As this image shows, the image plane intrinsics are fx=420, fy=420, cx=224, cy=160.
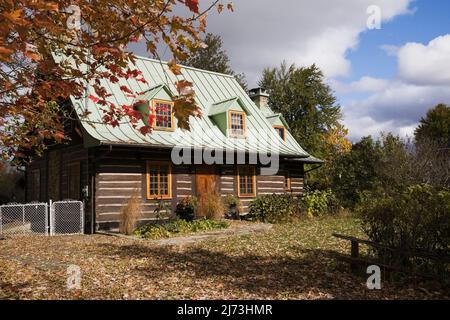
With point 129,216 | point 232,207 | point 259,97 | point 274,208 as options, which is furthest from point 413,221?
point 259,97

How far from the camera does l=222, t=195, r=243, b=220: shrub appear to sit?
61.6 ft

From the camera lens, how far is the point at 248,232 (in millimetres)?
14641

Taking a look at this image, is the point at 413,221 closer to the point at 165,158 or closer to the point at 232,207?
the point at 165,158

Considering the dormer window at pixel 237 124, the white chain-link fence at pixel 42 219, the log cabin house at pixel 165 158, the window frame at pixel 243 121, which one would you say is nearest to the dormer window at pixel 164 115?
the log cabin house at pixel 165 158

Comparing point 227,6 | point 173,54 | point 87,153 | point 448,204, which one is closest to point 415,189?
point 448,204

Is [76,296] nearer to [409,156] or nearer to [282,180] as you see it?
[282,180]

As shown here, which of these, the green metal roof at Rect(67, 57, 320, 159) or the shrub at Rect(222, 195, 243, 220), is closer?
the green metal roof at Rect(67, 57, 320, 159)

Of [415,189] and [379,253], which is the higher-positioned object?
[415,189]

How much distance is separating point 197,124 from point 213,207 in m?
4.37

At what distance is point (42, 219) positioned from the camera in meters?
15.6

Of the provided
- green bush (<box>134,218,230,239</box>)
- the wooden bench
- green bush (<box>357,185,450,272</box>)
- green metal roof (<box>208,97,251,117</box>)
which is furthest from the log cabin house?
green bush (<box>357,185,450,272</box>)

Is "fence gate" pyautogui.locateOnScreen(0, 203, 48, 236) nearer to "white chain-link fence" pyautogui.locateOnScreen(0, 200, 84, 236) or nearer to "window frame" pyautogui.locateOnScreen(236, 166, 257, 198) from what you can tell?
"white chain-link fence" pyautogui.locateOnScreen(0, 200, 84, 236)

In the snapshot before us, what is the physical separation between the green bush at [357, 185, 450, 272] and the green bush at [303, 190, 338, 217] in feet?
40.3
